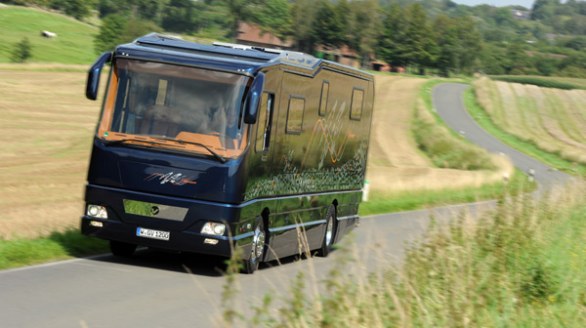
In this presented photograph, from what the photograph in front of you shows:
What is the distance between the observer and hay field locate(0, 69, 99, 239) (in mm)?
18625

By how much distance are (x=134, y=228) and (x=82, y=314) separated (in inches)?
133

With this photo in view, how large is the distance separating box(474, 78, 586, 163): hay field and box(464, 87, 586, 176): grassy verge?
43cm

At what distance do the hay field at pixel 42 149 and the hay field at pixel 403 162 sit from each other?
10.4 m

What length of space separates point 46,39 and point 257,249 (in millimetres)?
103717

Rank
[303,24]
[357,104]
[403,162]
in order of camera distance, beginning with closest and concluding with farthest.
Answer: [357,104] < [403,162] < [303,24]

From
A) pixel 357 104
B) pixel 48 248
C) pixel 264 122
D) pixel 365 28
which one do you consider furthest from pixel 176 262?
pixel 365 28

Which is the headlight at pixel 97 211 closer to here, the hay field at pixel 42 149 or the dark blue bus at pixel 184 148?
the dark blue bus at pixel 184 148

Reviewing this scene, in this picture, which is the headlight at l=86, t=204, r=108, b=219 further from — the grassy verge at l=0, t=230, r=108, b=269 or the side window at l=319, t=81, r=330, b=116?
the side window at l=319, t=81, r=330, b=116

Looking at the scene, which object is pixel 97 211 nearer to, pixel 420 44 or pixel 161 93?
pixel 161 93

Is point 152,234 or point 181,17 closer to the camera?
point 152,234

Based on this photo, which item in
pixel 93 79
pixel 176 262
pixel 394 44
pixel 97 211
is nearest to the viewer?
pixel 93 79

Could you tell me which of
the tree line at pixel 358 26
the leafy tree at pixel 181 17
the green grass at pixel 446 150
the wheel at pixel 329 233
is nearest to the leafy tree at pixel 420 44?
the tree line at pixel 358 26

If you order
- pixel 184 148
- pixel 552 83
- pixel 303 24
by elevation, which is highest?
pixel 303 24

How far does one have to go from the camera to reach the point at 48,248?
1448cm
